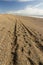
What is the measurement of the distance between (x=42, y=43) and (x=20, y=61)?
15.1ft

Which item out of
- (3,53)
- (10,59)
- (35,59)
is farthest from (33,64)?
(3,53)

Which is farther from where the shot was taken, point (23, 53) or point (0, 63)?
point (23, 53)

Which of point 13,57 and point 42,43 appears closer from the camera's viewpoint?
point 13,57

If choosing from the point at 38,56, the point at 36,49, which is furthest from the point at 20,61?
the point at 36,49

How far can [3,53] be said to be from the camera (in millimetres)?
12008

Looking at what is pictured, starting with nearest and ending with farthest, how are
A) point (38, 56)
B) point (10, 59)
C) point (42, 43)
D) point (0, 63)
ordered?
point (0, 63) → point (10, 59) → point (38, 56) → point (42, 43)

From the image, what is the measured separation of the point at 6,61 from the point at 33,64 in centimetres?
155

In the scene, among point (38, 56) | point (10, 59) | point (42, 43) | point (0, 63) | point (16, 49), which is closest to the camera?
point (0, 63)

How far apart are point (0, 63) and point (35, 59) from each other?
2143 mm

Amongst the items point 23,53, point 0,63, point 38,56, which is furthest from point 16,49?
point 0,63

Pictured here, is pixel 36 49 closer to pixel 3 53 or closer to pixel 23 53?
pixel 23 53

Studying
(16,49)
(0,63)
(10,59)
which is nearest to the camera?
(0,63)

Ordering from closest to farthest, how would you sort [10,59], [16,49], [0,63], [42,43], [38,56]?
[0,63] → [10,59] → [38,56] → [16,49] → [42,43]

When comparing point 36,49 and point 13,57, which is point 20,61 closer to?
point 13,57
